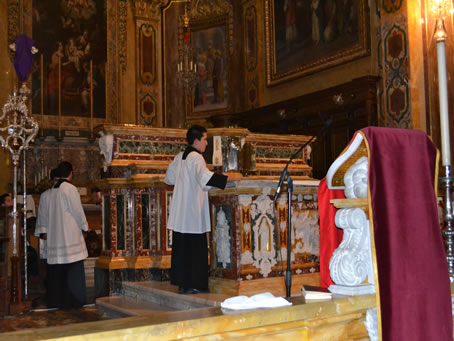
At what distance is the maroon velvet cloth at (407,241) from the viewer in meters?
2.79

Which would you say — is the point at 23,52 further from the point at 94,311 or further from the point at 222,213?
the point at 222,213

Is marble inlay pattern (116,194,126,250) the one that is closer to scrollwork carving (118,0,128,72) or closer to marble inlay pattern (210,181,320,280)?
marble inlay pattern (210,181,320,280)

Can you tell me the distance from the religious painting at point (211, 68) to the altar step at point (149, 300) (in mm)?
8490

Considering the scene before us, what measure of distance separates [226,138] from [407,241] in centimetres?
517

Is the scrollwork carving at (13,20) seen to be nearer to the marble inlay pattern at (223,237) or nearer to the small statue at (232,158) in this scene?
the small statue at (232,158)

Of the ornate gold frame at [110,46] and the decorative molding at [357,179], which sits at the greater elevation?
the ornate gold frame at [110,46]

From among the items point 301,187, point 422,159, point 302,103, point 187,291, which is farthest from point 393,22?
point 422,159

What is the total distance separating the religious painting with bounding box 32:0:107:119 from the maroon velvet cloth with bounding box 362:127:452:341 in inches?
450

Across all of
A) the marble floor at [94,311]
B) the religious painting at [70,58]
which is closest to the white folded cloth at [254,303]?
the marble floor at [94,311]

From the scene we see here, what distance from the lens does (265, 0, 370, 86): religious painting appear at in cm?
1064

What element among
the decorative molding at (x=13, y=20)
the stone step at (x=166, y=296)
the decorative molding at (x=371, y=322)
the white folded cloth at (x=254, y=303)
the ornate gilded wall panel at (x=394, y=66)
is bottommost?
the stone step at (x=166, y=296)

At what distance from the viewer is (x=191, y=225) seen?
5.61 metres

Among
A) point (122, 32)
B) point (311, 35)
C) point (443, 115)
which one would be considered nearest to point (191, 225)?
point (443, 115)

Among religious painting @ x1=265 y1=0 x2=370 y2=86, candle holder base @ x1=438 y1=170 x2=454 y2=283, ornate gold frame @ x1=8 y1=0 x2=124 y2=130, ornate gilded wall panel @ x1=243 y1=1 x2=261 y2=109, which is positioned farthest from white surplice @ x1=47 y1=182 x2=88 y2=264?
ornate gilded wall panel @ x1=243 y1=1 x2=261 y2=109
